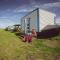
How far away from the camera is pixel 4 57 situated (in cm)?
226

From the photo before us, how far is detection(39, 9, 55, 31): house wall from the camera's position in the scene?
4.53m

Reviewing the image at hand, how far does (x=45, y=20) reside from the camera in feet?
15.1

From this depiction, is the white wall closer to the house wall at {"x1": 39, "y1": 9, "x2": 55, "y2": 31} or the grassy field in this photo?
the house wall at {"x1": 39, "y1": 9, "x2": 55, "y2": 31}

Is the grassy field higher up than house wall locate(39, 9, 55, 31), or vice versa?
house wall locate(39, 9, 55, 31)

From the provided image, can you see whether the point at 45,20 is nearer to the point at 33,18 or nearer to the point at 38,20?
the point at 38,20

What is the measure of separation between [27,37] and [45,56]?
69 centimetres

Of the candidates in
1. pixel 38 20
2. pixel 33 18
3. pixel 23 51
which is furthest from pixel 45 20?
pixel 23 51

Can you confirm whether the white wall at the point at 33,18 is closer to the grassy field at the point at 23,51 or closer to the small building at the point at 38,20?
the small building at the point at 38,20

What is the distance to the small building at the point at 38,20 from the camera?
180 inches

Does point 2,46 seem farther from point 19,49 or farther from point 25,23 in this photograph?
point 25,23

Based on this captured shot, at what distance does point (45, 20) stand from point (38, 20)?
16cm

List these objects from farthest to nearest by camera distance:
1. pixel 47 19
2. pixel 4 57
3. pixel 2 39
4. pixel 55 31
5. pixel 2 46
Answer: pixel 47 19
pixel 55 31
pixel 2 39
pixel 2 46
pixel 4 57

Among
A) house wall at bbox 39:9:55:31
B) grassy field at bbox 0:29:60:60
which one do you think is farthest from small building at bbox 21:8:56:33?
grassy field at bbox 0:29:60:60

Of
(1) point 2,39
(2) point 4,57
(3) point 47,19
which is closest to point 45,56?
(2) point 4,57
